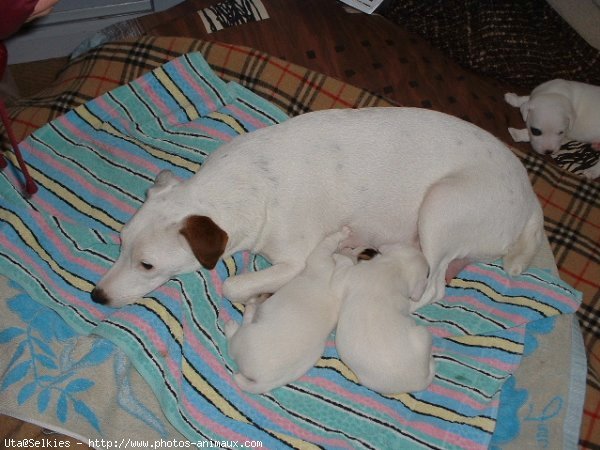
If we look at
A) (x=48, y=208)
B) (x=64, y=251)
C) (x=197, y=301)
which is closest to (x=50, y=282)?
(x=64, y=251)

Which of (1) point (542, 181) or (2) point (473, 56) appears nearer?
(1) point (542, 181)

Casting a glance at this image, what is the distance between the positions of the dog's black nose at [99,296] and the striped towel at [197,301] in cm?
8

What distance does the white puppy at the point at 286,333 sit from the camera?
252 cm

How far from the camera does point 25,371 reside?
2668 millimetres

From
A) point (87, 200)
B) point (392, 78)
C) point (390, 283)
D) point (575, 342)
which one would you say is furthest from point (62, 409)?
point (392, 78)

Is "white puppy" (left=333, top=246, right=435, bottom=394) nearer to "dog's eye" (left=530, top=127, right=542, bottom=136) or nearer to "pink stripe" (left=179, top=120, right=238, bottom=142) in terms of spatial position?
"pink stripe" (left=179, top=120, right=238, bottom=142)

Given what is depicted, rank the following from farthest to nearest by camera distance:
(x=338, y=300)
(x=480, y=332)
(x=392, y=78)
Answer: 1. (x=392, y=78)
2. (x=480, y=332)
3. (x=338, y=300)

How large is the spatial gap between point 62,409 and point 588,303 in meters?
2.71

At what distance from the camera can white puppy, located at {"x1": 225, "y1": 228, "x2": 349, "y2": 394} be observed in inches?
99.3

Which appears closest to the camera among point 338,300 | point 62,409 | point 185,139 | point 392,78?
point 62,409

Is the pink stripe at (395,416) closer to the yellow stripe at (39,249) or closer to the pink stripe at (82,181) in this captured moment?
the yellow stripe at (39,249)

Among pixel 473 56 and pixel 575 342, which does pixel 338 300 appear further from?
pixel 473 56

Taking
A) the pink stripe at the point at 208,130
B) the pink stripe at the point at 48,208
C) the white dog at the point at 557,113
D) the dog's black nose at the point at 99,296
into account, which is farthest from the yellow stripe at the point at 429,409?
the white dog at the point at 557,113

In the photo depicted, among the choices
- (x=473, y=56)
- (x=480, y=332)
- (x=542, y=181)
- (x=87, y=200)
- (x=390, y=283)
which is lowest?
(x=87, y=200)
